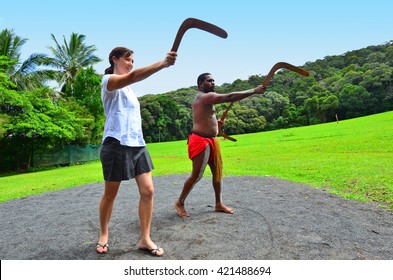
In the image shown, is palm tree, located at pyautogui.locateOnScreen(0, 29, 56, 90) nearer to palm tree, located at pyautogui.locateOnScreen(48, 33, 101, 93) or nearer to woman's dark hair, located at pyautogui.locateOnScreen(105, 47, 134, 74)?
palm tree, located at pyautogui.locateOnScreen(48, 33, 101, 93)

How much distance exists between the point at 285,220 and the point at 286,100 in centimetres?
4782

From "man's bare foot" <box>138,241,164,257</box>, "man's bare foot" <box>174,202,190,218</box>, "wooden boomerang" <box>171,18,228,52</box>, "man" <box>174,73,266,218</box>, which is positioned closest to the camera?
"wooden boomerang" <box>171,18,228,52</box>

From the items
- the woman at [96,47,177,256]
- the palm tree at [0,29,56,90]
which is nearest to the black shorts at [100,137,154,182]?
the woman at [96,47,177,256]

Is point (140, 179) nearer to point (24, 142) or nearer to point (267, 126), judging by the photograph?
point (24, 142)

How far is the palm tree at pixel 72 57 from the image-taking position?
32.0 meters

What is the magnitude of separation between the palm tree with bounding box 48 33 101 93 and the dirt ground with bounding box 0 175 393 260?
2850 centimetres

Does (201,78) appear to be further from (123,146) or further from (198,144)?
(123,146)

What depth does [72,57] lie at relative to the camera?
33.2 meters

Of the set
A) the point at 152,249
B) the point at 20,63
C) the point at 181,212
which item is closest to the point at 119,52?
the point at 152,249

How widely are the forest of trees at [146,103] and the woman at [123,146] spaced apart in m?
6.42

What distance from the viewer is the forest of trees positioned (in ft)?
62.8

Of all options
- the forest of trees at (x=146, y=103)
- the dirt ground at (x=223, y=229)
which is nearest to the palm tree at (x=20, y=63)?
the forest of trees at (x=146, y=103)

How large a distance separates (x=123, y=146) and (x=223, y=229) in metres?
1.63
